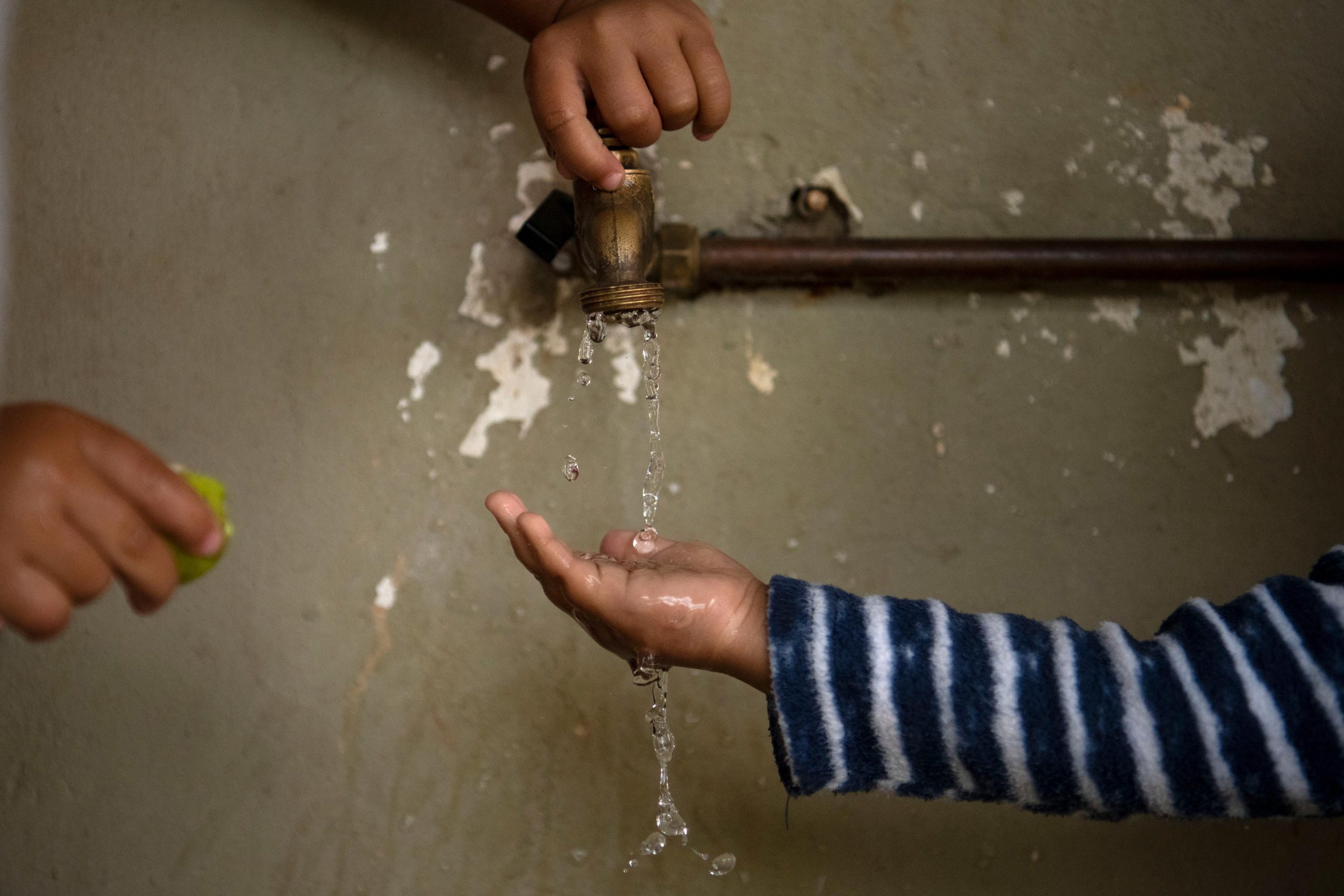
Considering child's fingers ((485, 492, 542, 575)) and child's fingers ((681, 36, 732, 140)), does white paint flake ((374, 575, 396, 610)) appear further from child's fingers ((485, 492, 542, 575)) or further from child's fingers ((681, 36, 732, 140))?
child's fingers ((681, 36, 732, 140))

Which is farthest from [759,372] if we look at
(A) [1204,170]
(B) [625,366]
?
(A) [1204,170]

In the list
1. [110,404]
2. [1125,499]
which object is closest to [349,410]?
[110,404]

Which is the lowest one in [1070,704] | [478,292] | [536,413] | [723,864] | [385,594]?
[723,864]

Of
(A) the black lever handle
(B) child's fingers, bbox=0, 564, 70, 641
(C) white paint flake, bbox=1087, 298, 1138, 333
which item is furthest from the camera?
(C) white paint flake, bbox=1087, 298, 1138, 333

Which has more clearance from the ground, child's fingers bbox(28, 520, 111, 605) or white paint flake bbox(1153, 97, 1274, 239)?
white paint flake bbox(1153, 97, 1274, 239)

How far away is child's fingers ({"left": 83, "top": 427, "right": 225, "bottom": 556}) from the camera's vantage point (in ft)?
1.35

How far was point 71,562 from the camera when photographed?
40 centimetres

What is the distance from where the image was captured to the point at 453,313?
802mm

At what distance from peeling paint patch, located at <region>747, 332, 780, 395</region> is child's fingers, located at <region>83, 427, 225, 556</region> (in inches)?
20.2

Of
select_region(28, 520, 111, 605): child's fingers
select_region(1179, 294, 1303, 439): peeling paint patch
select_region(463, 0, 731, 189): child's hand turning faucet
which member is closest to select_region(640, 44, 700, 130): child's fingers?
select_region(463, 0, 731, 189): child's hand turning faucet

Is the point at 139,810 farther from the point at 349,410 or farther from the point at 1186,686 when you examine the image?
the point at 1186,686

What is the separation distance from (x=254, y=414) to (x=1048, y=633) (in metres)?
0.69

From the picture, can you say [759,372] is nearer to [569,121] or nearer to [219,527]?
[569,121]

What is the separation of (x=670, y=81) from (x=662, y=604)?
373mm
